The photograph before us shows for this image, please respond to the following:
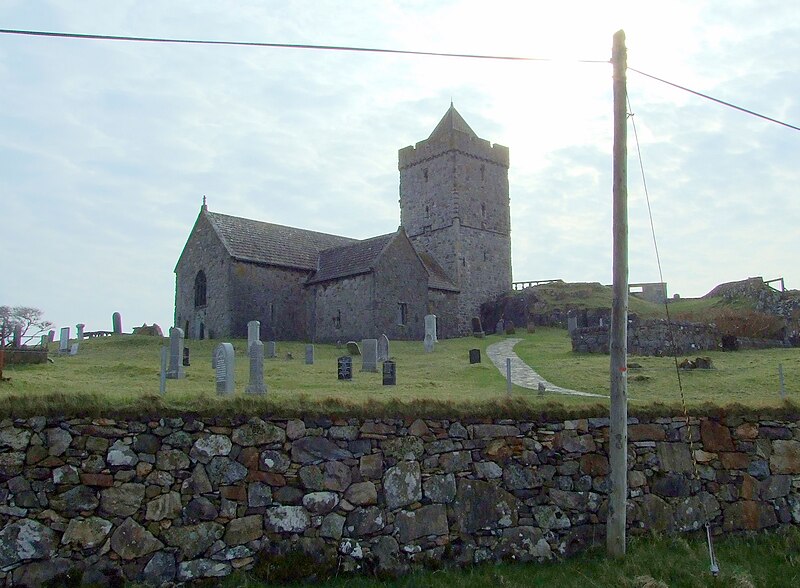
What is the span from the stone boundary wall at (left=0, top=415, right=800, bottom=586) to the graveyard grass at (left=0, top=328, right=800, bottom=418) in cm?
18

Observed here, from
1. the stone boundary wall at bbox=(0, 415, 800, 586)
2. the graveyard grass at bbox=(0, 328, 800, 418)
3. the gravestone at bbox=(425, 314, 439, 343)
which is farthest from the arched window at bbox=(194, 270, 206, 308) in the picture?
the stone boundary wall at bbox=(0, 415, 800, 586)

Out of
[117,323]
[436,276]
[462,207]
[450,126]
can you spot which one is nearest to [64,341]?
[117,323]

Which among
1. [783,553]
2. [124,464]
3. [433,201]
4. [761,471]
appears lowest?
[783,553]

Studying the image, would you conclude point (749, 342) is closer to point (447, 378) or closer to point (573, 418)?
point (447, 378)

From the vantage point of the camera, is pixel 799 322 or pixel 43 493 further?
pixel 799 322

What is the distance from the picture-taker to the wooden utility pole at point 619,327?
8.73 m

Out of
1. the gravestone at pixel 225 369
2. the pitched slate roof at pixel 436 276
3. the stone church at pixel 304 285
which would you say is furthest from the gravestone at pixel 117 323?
the gravestone at pixel 225 369

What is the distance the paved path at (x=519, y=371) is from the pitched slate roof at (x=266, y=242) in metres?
13.6

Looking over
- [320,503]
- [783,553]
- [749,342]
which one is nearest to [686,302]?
[749,342]

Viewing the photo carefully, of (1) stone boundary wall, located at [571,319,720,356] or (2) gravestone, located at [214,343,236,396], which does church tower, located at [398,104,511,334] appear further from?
(2) gravestone, located at [214,343,236,396]

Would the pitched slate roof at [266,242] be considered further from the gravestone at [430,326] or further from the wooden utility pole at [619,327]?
the wooden utility pole at [619,327]

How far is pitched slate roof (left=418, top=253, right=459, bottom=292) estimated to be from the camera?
45281 millimetres

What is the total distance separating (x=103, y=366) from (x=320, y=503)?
16561 mm

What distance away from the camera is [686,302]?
51000 mm
